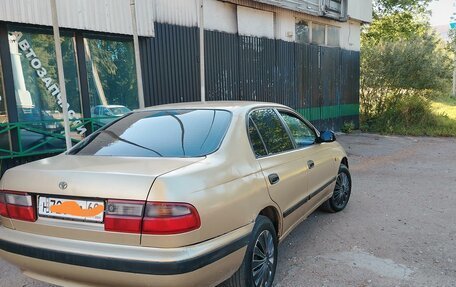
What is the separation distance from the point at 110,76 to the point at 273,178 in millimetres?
5076

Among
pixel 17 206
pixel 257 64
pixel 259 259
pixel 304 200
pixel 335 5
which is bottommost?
pixel 259 259

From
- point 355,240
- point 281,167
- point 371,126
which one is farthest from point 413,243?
point 371,126

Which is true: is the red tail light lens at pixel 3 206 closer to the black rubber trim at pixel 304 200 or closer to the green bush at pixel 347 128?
the black rubber trim at pixel 304 200

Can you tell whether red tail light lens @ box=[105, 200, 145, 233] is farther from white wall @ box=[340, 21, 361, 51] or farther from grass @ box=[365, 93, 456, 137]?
grass @ box=[365, 93, 456, 137]

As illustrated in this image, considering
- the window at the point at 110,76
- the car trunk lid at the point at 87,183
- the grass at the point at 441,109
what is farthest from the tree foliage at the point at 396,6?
the car trunk lid at the point at 87,183

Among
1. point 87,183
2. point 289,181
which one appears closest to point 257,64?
point 289,181

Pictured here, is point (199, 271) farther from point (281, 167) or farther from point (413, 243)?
point (413, 243)

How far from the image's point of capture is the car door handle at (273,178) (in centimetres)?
321

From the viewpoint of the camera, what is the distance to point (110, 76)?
732 cm

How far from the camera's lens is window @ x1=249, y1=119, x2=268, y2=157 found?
3234 mm

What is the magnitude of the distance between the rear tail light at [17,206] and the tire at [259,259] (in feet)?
4.87

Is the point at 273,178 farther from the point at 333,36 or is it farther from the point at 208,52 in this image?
the point at 333,36

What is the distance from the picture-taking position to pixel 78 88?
6926mm

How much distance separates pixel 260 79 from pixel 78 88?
5276 mm
